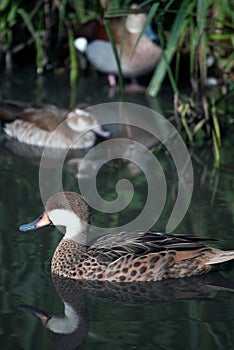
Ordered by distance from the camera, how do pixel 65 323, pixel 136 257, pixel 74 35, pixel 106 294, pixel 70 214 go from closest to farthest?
pixel 65 323
pixel 106 294
pixel 136 257
pixel 70 214
pixel 74 35

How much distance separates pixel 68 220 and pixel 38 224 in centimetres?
19

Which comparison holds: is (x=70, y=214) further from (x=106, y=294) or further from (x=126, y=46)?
(x=126, y=46)

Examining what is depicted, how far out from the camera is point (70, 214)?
5848 millimetres

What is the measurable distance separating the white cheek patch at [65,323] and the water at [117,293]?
0.03 metres

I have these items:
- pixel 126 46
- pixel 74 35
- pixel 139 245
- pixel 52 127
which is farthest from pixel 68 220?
pixel 74 35

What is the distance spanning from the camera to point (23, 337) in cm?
486

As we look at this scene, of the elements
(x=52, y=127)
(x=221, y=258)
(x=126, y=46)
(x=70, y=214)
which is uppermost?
(x=70, y=214)

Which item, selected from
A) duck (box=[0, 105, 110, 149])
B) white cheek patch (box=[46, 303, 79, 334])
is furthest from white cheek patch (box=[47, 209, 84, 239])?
duck (box=[0, 105, 110, 149])

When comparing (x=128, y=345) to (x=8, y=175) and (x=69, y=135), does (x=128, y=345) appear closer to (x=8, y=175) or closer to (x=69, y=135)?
(x=8, y=175)

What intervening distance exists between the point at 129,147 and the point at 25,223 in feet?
6.82

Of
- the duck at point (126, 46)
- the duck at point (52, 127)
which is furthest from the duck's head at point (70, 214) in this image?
the duck at point (126, 46)

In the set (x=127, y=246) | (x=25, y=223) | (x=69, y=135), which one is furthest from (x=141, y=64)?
(x=127, y=246)

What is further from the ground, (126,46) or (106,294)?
(106,294)

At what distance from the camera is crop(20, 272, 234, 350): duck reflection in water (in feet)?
16.4
